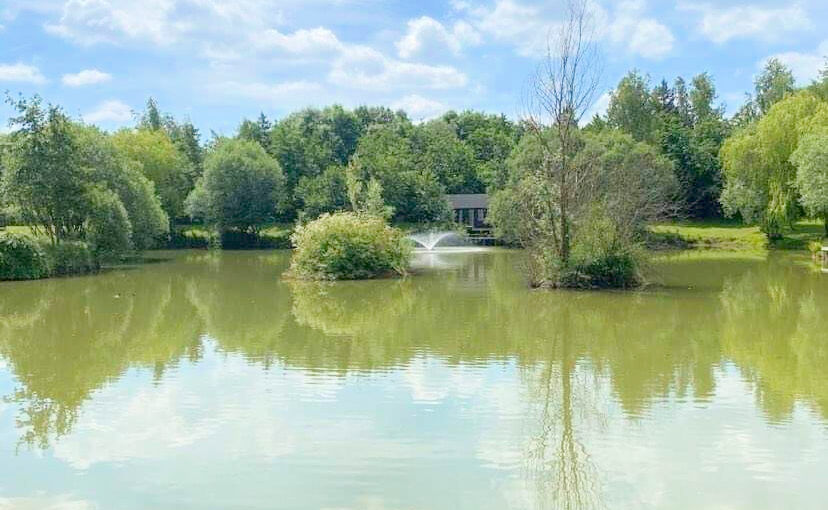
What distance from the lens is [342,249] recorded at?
2614cm

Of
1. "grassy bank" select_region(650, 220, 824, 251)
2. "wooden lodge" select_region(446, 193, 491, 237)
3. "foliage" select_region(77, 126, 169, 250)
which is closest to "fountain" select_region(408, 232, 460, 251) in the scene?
"wooden lodge" select_region(446, 193, 491, 237)

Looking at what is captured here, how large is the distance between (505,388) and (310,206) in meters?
44.9

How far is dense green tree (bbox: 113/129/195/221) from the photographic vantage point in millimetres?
52750

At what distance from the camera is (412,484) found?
6773 mm

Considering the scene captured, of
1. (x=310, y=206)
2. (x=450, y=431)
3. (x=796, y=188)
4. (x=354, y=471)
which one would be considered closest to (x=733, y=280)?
(x=796, y=188)

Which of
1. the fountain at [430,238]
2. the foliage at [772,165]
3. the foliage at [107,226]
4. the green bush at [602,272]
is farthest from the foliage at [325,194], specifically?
the green bush at [602,272]

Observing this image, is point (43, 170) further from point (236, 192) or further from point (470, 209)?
point (470, 209)

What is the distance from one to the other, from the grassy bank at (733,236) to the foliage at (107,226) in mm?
27501

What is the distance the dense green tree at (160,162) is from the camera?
52750mm

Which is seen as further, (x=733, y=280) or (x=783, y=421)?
(x=733, y=280)

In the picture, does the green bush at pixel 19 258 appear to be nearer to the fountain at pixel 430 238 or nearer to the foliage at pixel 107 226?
the foliage at pixel 107 226

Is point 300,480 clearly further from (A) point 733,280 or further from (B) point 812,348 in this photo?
(A) point 733,280

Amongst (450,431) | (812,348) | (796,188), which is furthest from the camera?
(796,188)

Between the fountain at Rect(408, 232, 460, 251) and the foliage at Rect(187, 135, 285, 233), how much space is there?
40.7 feet
